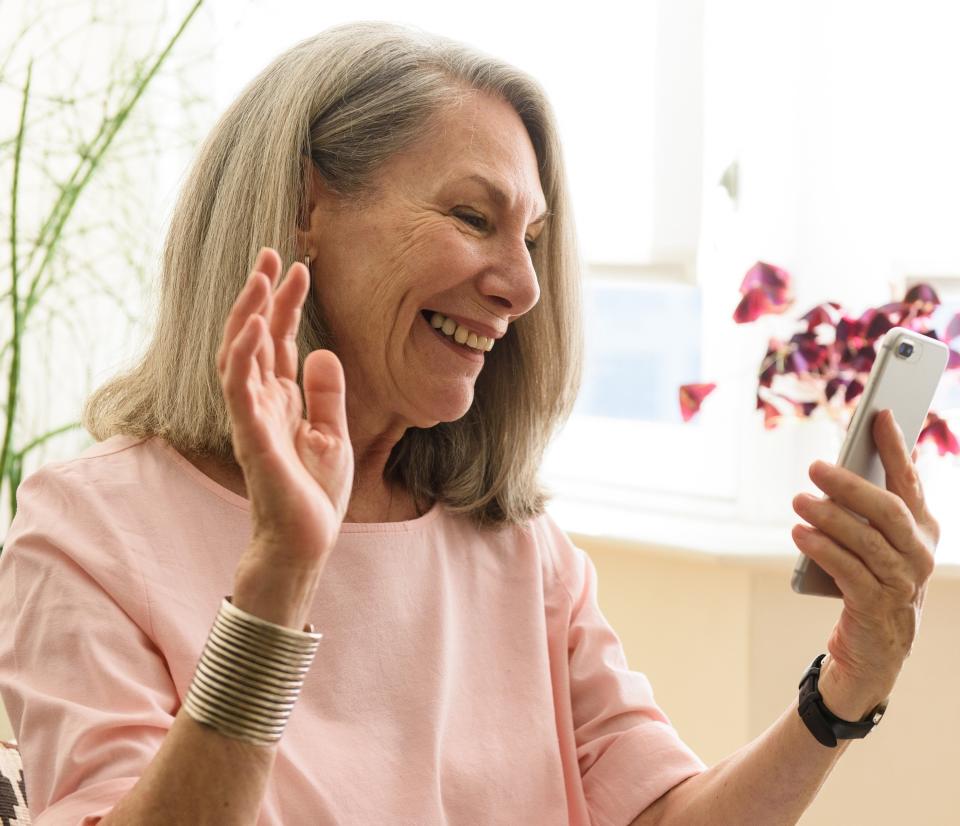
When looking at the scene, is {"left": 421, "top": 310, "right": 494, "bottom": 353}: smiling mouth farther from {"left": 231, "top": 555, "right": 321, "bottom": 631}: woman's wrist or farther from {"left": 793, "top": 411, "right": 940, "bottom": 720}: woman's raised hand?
{"left": 231, "top": 555, "right": 321, "bottom": 631}: woman's wrist

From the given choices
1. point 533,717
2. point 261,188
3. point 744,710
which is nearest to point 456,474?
point 533,717

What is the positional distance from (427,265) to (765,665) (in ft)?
4.28

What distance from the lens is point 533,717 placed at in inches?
59.6

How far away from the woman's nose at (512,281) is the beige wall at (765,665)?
40.9 inches

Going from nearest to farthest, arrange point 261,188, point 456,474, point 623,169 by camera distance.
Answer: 1. point 261,188
2. point 456,474
3. point 623,169

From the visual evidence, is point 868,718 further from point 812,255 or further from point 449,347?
point 812,255

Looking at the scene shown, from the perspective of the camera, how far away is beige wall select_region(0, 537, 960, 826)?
7.31 feet

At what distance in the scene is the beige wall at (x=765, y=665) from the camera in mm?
2229

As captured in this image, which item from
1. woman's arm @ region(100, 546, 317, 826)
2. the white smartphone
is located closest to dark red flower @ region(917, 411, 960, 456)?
the white smartphone

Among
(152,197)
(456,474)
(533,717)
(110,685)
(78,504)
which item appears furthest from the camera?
(152,197)

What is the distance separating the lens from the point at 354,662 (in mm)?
1395

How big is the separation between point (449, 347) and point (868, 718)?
639 millimetres

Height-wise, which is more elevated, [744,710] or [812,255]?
[812,255]

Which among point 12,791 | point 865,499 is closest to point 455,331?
point 865,499
